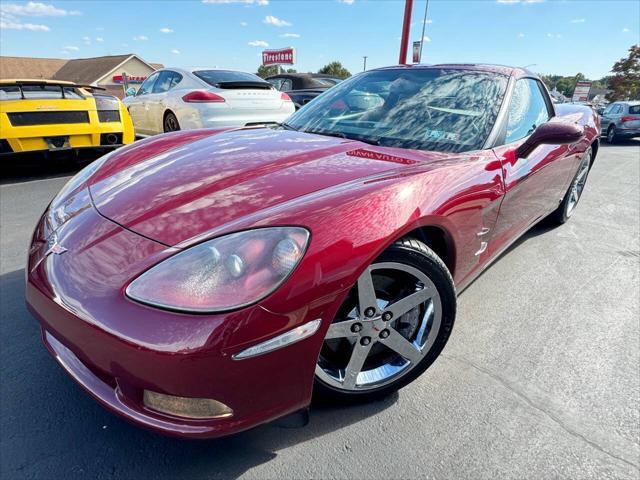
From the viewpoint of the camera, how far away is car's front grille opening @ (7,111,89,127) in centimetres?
405

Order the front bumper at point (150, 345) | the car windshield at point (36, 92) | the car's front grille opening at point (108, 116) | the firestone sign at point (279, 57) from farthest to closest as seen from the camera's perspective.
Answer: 1. the firestone sign at point (279, 57)
2. the car's front grille opening at point (108, 116)
3. the car windshield at point (36, 92)
4. the front bumper at point (150, 345)

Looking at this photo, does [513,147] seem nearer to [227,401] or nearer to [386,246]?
[386,246]

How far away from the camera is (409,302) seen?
60.3 inches

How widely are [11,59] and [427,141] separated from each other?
61928mm

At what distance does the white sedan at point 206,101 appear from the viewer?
5359 mm

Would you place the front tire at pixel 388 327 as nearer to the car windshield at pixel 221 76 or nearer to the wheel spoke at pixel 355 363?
the wheel spoke at pixel 355 363

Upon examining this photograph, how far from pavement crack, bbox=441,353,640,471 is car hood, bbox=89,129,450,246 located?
101cm

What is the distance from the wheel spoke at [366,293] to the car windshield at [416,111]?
0.88 metres

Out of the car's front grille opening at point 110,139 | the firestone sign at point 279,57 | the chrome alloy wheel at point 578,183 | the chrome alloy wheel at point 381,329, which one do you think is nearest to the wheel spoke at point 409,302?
the chrome alloy wheel at point 381,329

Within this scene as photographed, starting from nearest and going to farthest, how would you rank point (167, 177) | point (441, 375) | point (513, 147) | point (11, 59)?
A: point (167, 177), point (441, 375), point (513, 147), point (11, 59)

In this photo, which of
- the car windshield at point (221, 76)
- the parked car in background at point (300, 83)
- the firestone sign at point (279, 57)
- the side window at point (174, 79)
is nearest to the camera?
the car windshield at point (221, 76)

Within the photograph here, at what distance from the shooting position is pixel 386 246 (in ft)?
4.37

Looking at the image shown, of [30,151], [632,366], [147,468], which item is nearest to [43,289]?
[147,468]

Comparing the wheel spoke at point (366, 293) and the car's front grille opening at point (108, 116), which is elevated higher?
the car's front grille opening at point (108, 116)
